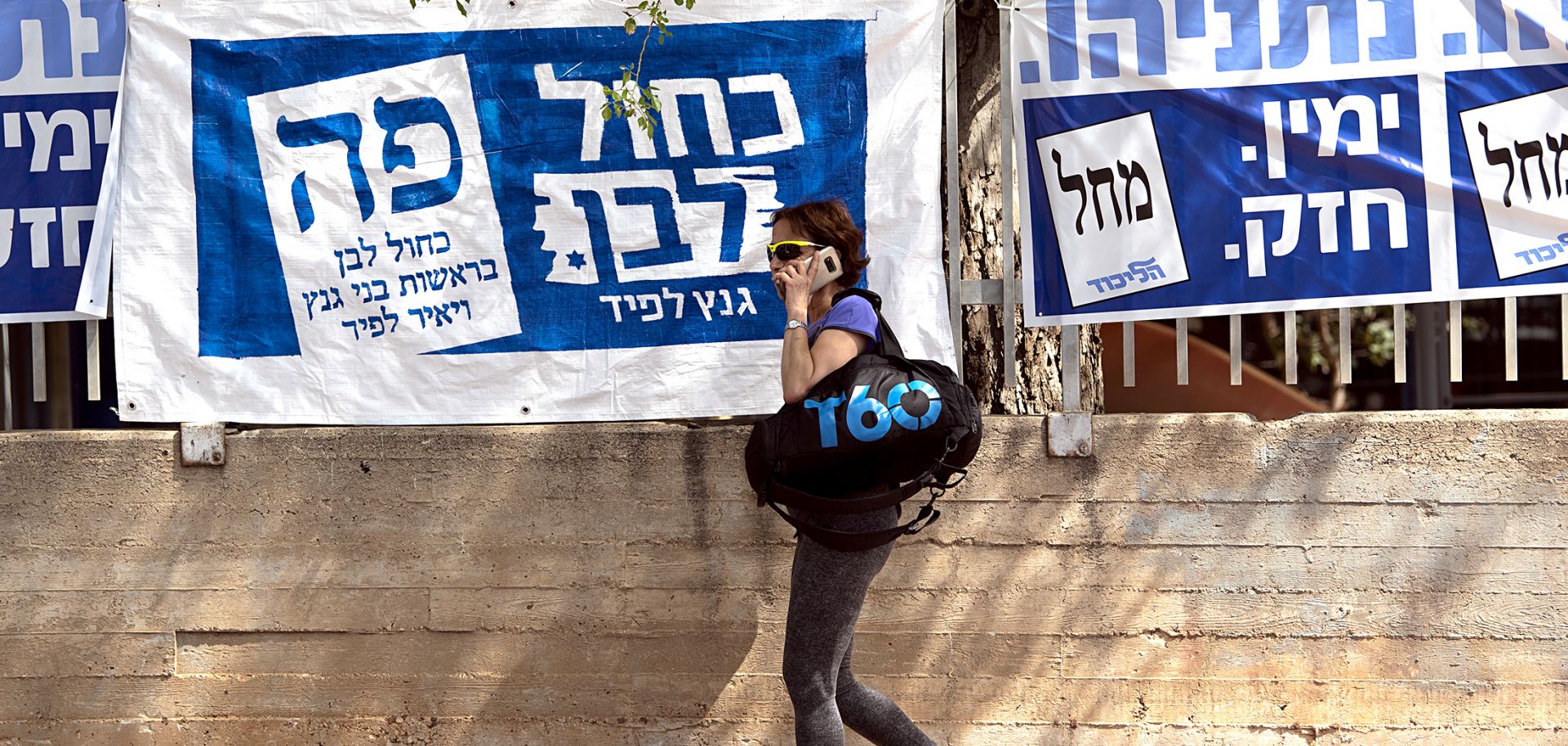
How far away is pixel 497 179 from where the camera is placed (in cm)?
428

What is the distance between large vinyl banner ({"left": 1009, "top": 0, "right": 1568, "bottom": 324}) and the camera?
13.6ft

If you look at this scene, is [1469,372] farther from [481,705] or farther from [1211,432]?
[481,705]

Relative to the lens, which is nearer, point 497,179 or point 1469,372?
point 497,179

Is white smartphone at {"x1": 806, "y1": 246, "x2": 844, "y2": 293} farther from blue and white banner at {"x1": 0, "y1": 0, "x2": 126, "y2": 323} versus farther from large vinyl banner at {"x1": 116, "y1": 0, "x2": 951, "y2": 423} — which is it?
blue and white banner at {"x1": 0, "y1": 0, "x2": 126, "y2": 323}

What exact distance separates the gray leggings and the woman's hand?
596 mm

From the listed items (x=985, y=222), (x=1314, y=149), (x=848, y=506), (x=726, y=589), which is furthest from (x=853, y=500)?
(x=1314, y=149)

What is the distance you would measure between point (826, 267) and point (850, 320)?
0.19 meters

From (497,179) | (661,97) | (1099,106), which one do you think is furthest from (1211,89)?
(497,179)

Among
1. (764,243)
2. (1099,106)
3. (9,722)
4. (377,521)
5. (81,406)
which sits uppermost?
(1099,106)

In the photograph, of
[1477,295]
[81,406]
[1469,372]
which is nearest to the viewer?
[1477,295]

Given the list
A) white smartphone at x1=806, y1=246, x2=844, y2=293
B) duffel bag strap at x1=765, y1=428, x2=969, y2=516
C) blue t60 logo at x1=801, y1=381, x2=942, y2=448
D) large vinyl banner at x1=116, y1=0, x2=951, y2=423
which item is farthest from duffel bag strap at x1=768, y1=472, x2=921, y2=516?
large vinyl banner at x1=116, y1=0, x2=951, y2=423

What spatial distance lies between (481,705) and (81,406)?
119 inches

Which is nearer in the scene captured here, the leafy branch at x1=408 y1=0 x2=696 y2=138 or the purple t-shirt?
the purple t-shirt

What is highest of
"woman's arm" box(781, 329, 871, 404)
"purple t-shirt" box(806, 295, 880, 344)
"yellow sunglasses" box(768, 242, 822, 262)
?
"yellow sunglasses" box(768, 242, 822, 262)
